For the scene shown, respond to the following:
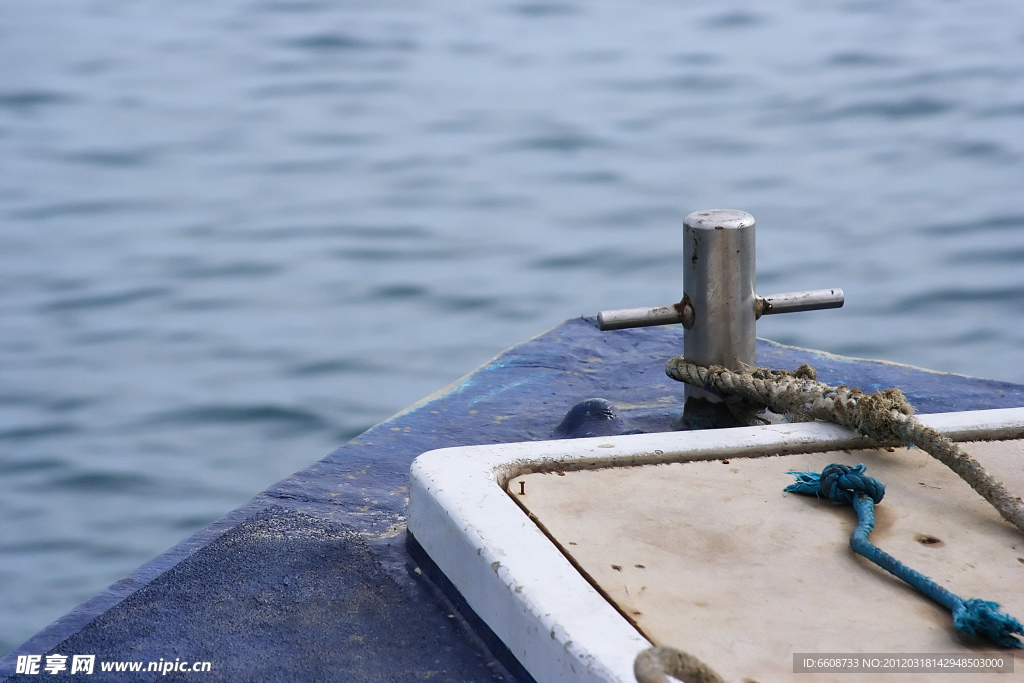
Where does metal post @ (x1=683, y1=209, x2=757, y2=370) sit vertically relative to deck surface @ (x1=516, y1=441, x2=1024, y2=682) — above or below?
above

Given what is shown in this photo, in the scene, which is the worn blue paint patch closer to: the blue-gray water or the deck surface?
the deck surface

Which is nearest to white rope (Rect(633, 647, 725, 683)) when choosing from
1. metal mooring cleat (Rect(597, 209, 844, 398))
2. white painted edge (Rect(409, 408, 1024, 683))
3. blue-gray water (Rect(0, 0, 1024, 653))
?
white painted edge (Rect(409, 408, 1024, 683))

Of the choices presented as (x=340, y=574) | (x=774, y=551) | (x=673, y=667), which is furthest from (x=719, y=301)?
(x=673, y=667)

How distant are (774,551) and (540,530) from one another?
0.78 ft

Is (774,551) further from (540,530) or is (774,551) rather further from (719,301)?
(719,301)

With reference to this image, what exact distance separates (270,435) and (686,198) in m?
2.31

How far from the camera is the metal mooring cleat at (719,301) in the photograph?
1.66m

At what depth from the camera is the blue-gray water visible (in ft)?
12.2

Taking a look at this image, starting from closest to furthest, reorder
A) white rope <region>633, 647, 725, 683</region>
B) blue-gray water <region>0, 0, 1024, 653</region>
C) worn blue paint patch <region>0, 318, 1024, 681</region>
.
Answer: white rope <region>633, 647, 725, 683</region>, worn blue paint patch <region>0, 318, 1024, 681</region>, blue-gray water <region>0, 0, 1024, 653</region>

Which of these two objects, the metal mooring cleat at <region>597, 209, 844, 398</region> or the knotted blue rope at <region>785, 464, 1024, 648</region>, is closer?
the knotted blue rope at <region>785, 464, 1024, 648</region>

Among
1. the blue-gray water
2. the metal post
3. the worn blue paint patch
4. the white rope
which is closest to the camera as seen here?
the white rope

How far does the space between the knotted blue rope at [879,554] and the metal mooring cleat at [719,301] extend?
34 cm

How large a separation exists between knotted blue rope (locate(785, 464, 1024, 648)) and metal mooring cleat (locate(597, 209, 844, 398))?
0.34 meters

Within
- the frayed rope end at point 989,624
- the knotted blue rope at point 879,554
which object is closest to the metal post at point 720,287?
the knotted blue rope at point 879,554
